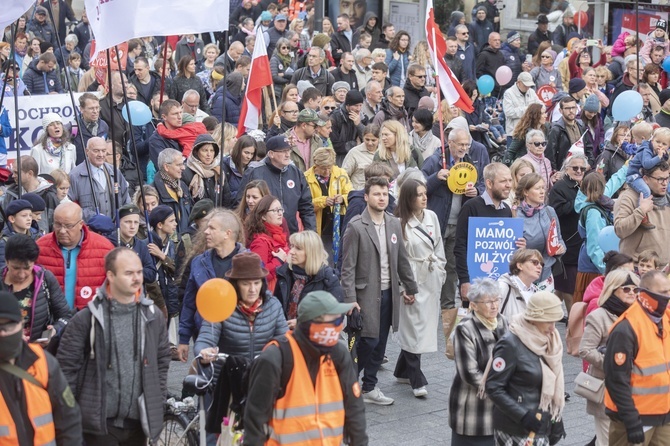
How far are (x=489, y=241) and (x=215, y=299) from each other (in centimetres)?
395

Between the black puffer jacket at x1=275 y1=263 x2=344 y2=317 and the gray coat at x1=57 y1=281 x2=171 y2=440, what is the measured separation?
208 cm

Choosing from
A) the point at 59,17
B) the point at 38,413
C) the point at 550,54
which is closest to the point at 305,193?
the point at 38,413

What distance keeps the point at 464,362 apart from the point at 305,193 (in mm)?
3968

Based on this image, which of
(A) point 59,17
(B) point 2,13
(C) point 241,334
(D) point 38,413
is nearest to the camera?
(D) point 38,413

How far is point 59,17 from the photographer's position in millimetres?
24734

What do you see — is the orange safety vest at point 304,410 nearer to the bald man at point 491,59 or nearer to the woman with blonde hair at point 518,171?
the woman with blonde hair at point 518,171

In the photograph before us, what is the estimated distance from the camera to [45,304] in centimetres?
766

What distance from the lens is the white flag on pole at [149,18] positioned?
28.8 ft

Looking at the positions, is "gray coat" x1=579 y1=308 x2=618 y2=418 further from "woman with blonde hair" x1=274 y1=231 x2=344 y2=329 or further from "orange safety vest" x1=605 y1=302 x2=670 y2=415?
"woman with blonde hair" x1=274 y1=231 x2=344 y2=329

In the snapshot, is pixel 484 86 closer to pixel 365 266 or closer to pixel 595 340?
pixel 365 266

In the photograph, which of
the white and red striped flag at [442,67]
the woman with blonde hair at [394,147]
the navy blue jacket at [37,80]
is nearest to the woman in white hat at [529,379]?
the woman with blonde hair at [394,147]

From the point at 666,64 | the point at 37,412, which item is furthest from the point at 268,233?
the point at 666,64

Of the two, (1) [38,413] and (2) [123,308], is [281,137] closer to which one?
(2) [123,308]

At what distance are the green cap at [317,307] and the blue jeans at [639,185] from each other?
4.95 metres
